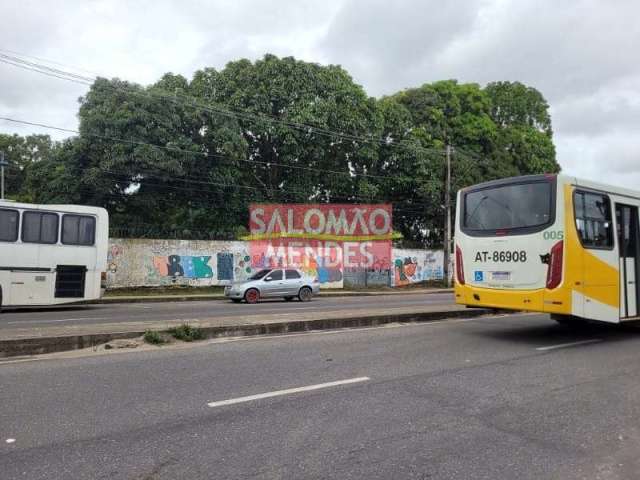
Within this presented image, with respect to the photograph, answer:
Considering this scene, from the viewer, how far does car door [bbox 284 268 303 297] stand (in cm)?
2056

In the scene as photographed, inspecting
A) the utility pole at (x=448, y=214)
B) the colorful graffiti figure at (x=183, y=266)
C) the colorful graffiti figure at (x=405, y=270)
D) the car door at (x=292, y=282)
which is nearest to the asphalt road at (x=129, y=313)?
Result: the car door at (x=292, y=282)

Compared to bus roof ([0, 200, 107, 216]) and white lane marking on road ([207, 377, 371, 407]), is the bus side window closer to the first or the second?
white lane marking on road ([207, 377, 371, 407])

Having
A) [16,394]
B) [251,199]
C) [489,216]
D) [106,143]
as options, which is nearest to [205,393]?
[16,394]

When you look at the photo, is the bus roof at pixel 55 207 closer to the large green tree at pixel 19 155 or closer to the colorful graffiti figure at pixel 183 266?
the colorful graffiti figure at pixel 183 266

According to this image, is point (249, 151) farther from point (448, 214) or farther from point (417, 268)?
point (417, 268)

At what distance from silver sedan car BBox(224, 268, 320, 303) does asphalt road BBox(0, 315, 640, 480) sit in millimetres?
11440

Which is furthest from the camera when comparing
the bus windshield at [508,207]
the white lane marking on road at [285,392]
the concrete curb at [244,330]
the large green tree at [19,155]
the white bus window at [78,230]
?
the large green tree at [19,155]

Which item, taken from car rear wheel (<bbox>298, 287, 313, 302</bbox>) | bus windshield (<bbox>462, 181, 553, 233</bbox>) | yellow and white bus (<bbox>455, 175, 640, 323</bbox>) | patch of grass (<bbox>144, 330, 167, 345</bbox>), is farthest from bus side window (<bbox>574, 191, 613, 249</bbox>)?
Result: car rear wheel (<bbox>298, 287, 313, 302</bbox>)

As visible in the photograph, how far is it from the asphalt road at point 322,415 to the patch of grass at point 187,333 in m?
0.60

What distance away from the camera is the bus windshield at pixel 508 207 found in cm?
862

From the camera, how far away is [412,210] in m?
33.2

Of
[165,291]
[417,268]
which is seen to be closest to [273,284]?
[165,291]

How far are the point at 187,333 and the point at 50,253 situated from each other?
8138mm

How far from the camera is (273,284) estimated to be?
20094 millimetres
